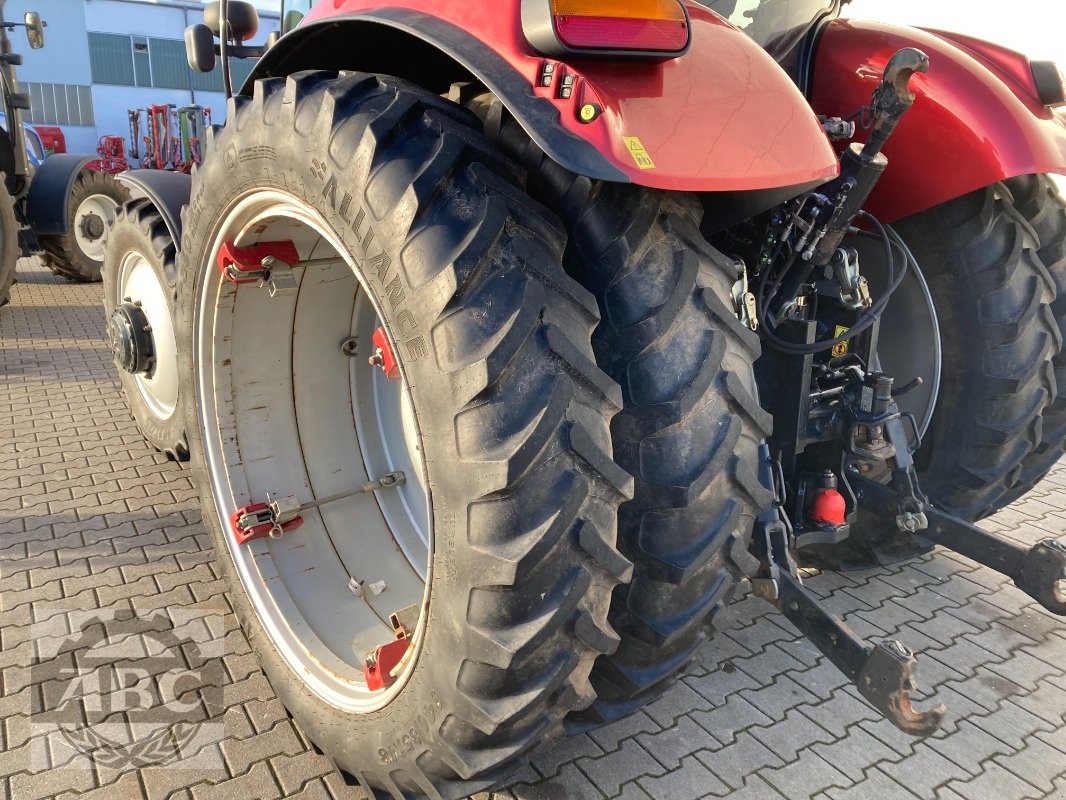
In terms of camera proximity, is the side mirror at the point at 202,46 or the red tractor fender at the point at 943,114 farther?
the side mirror at the point at 202,46

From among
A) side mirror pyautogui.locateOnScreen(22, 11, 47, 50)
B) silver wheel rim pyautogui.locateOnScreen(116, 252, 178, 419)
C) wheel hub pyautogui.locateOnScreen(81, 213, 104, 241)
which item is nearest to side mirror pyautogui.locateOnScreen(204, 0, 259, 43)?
silver wheel rim pyautogui.locateOnScreen(116, 252, 178, 419)

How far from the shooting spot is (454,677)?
63.6 inches

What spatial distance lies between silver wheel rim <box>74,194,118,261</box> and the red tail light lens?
8.05 meters

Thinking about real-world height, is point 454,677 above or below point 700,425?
below

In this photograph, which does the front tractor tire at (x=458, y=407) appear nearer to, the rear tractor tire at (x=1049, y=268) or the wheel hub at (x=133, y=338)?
the wheel hub at (x=133, y=338)

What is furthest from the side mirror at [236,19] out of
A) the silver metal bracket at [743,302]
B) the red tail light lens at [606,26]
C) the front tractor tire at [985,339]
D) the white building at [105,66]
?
the white building at [105,66]

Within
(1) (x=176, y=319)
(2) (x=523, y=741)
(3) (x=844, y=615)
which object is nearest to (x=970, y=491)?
(3) (x=844, y=615)

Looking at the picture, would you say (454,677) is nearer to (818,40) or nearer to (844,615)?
(844,615)

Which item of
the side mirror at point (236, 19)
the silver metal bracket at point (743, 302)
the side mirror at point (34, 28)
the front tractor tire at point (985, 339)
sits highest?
the side mirror at point (236, 19)

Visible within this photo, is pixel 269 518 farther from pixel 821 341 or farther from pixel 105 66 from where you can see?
pixel 105 66

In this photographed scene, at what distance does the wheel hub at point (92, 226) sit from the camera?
828 cm

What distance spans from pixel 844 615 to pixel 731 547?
158cm

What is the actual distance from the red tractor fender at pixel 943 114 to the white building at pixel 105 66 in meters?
26.3

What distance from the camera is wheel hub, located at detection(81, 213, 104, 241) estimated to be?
8.28 m
